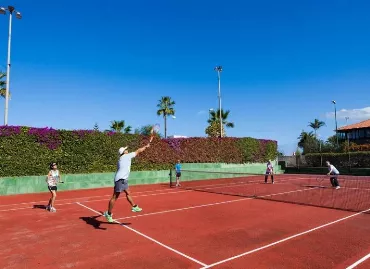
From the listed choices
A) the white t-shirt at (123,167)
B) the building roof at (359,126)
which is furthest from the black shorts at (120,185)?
the building roof at (359,126)

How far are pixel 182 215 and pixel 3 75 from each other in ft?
80.0

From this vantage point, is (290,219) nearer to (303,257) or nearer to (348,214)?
(348,214)

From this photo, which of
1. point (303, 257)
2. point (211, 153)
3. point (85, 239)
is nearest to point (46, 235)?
point (85, 239)

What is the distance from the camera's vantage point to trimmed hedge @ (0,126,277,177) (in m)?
17.1

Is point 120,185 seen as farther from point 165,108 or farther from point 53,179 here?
point 165,108

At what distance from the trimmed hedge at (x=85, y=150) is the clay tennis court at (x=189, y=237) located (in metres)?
6.33

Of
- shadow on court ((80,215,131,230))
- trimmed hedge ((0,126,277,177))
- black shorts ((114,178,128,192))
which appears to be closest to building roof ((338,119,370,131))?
trimmed hedge ((0,126,277,177))

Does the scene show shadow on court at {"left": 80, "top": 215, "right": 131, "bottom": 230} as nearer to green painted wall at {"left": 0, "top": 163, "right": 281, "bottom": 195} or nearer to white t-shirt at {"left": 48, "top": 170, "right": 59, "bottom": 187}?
white t-shirt at {"left": 48, "top": 170, "right": 59, "bottom": 187}

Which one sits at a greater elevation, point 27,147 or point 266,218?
point 27,147

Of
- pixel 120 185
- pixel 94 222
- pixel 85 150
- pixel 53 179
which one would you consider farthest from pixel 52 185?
pixel 85 150

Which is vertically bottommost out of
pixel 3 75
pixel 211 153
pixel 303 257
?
pixel 303 257

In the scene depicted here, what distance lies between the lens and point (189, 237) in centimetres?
731

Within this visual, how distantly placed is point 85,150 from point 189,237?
14.4m

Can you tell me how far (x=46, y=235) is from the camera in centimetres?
765
